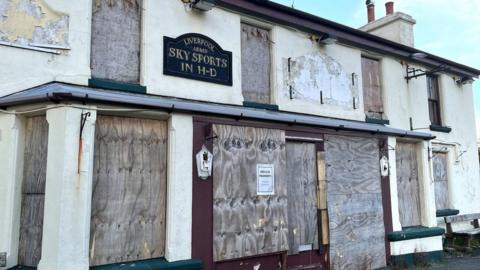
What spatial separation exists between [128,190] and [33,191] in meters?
1.30

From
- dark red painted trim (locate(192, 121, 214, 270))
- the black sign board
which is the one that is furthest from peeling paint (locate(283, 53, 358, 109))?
dark red painted trim (locate(192, 121, 214, 270))

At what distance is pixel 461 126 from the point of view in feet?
44.5

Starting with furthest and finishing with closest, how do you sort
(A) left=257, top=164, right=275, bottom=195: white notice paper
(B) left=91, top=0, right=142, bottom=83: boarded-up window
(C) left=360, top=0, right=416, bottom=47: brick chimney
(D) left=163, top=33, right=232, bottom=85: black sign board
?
(C) left=360, top=0, right=416, bottom=47: brick chimney
(A) left=257, top=164, right=275, bottom=195: white notice paper
(D) left=163, top=33, right=232, bottom=85: black sign board
(B) left=91, top=0, right=142, bottom=83: boarded-up window

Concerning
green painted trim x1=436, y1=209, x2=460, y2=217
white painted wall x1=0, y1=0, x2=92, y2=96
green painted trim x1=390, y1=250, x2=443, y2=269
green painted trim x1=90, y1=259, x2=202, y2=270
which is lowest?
green painted trim x1=390, y1=250, x2=443, y2=269

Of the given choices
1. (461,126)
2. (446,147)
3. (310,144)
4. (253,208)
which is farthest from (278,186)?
(461,126)

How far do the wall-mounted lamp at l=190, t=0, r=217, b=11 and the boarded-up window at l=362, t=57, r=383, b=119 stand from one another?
4833 millimetres

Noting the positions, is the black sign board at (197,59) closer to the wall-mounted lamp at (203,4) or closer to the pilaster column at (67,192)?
the wall-mounted lamp at (203,4)

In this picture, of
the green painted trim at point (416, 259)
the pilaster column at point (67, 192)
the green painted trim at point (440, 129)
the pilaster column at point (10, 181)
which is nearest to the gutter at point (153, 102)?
the pilaster column at point (67, 192)

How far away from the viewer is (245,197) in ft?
24.2

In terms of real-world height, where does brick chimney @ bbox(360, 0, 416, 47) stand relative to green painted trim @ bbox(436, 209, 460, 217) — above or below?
above

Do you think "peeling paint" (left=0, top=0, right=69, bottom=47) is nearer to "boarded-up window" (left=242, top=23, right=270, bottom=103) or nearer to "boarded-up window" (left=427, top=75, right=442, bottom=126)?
"boarded-up window" (left=242, top=23, right=270, bottom=103)

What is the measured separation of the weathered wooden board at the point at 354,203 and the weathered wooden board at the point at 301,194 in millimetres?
348

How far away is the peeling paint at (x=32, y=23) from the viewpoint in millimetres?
6117

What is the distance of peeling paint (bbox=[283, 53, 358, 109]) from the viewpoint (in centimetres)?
929
